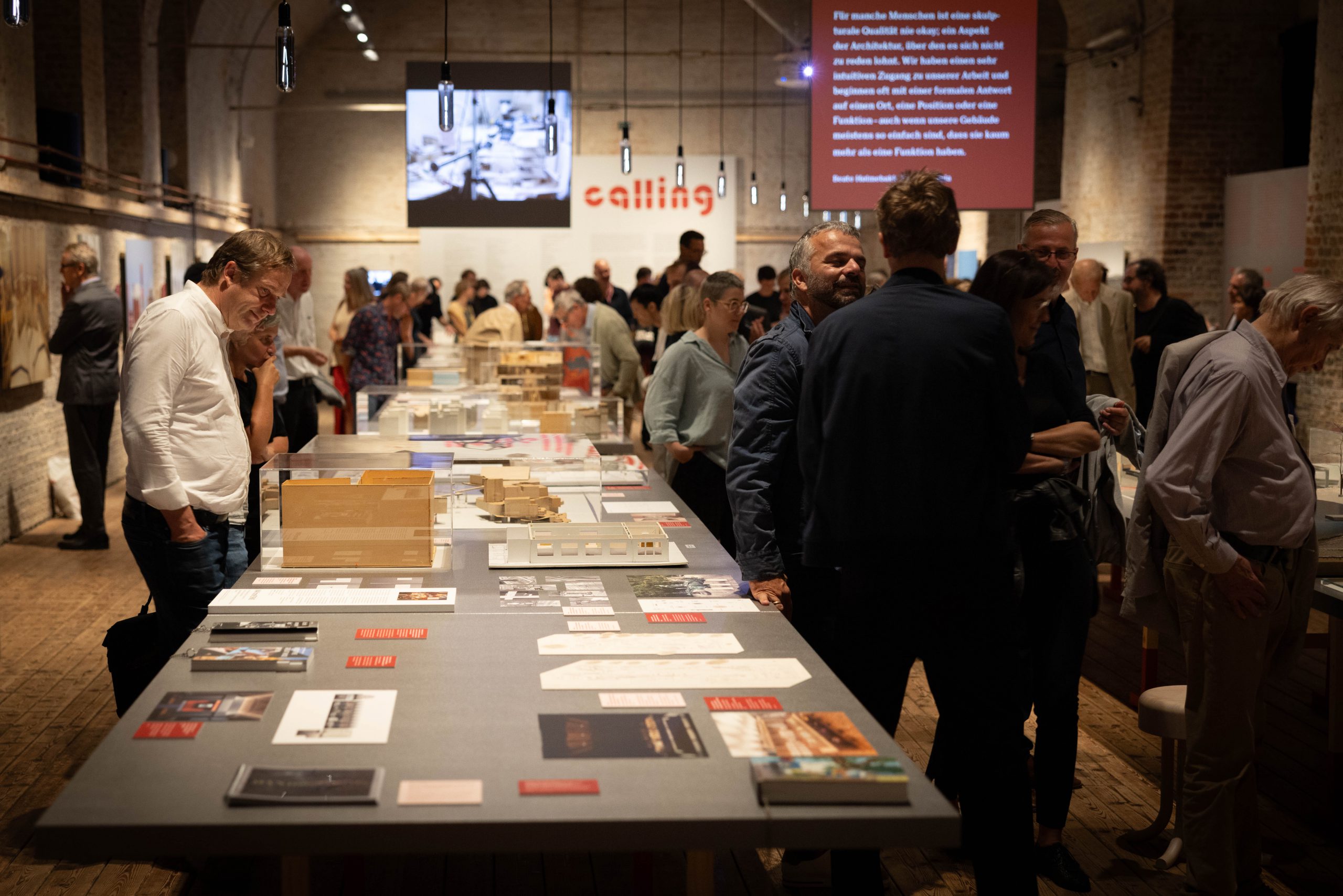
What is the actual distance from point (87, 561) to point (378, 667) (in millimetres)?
5733

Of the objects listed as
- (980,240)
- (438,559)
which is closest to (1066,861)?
(438,559)

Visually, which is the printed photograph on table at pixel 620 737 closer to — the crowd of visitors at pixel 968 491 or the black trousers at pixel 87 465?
the crowd of visitors at pixel 968 491

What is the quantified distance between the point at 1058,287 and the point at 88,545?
6.41 m

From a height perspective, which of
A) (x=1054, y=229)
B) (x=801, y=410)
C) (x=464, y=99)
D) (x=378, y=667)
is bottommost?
(x=378, y=667)

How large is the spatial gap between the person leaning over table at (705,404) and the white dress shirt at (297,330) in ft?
11.5

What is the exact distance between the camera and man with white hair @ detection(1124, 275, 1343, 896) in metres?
2.90

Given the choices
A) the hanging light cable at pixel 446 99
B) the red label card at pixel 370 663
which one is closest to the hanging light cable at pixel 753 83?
the hanging light cable at pixel 446 99

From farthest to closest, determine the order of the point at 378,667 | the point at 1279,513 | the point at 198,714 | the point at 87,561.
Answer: the point at 87,561, the point at 1279,513, the point at 378,667, the point at 198,714

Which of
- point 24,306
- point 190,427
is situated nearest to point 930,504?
point 190,427

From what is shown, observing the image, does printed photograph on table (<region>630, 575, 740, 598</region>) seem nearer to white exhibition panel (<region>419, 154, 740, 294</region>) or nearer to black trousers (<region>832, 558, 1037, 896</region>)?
black trousers (<region>832, 558, 1037, 896</region>)

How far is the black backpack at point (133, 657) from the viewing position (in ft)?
11.4

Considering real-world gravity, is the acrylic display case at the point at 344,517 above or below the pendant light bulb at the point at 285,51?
below

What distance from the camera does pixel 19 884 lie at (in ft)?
10.6

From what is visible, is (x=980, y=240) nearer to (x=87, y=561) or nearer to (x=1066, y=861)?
(x=87, y=561)
